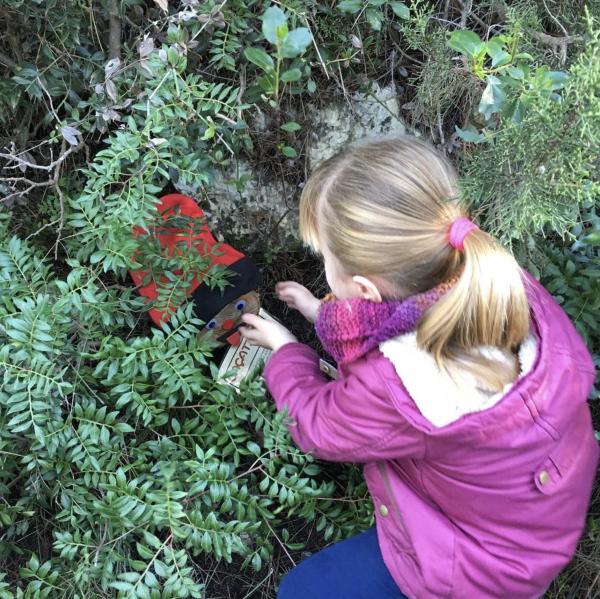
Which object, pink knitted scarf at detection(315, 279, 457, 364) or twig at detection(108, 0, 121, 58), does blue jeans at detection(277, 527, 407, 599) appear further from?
twig at detection(108, 0, 121, 58)

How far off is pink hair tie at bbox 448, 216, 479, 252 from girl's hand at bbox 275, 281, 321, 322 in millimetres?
775

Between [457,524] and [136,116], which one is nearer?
[457,524]

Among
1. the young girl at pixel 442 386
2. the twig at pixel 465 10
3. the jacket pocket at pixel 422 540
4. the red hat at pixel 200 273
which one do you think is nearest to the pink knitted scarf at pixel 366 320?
the young girl at pixel 442 386

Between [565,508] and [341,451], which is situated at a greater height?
[341,451]

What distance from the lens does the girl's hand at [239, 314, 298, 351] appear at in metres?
1.93

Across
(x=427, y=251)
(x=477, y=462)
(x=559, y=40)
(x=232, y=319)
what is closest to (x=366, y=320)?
(x=427, y=251)

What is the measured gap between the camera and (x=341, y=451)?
61.9 inches

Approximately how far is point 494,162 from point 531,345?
0.45 meters

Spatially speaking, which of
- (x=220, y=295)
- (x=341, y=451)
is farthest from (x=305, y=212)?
(x=341, y=451)

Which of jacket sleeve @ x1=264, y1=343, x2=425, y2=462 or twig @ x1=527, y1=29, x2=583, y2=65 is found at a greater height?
twig @ x1=527, y1=29, x2=583, y2=65

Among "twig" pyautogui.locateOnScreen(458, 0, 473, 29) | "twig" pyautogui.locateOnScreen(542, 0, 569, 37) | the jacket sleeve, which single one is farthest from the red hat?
"twig" pyautogui.locateOnScreen(542, 0, 569, 37)

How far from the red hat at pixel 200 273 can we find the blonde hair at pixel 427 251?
0.51 m

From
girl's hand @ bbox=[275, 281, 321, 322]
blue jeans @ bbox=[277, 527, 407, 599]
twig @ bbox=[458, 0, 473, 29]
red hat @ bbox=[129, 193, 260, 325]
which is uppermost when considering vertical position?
twig @ bbox=[458, 0, 473, 29]

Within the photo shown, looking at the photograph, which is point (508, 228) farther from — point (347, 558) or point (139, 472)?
point (139, 472)
